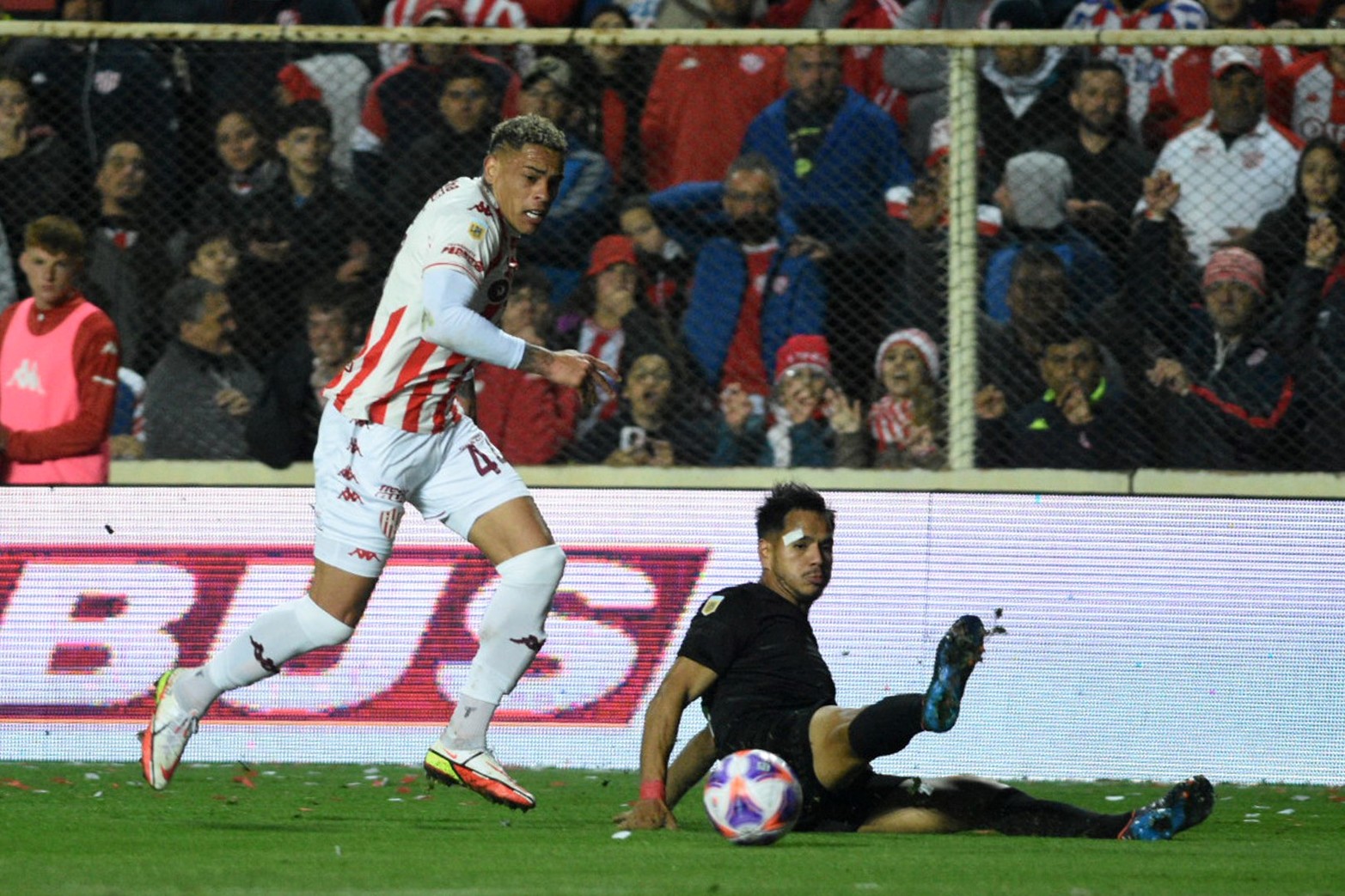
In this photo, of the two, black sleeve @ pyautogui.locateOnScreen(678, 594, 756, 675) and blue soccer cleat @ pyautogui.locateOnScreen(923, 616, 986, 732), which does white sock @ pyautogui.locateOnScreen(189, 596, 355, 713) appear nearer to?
black sleeve @ pyautogui.locateOnScreen(678, 594, 756, 675)

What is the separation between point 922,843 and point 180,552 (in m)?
3.93

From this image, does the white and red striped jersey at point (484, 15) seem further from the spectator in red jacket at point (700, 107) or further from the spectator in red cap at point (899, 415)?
the spectator in red cap at point (899, 415)

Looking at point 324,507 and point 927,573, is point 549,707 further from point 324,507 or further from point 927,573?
point 324,507

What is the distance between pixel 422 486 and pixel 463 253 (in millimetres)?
746

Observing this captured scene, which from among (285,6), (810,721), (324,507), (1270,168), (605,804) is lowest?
(605,804)

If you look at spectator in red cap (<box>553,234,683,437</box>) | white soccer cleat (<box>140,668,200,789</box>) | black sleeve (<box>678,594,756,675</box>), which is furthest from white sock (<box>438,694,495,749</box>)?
spectator in red cap (<box>553,234,683,437</box>)

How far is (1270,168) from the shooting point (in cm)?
973

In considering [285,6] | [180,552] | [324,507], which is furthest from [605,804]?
[285,6]

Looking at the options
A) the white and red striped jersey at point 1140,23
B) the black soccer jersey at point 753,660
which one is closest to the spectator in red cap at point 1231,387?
the white and red striped jersey at point 1140,23

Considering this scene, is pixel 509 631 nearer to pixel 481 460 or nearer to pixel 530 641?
pixel 530 641

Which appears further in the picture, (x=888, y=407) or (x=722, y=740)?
(x=888, y=407)

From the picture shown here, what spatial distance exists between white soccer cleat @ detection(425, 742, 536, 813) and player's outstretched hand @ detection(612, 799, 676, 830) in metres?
0.30

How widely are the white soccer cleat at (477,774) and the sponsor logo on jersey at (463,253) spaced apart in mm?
1415

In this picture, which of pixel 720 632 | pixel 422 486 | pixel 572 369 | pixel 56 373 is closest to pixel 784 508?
pixel 720 632
